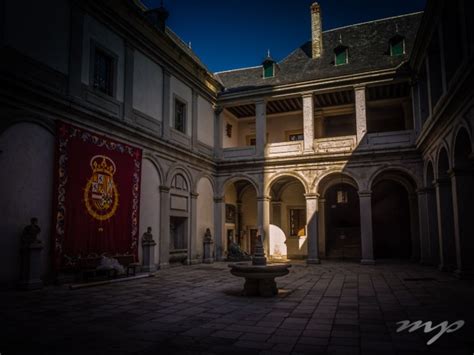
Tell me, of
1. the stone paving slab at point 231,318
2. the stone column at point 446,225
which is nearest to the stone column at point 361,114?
the stone column at point 446,225

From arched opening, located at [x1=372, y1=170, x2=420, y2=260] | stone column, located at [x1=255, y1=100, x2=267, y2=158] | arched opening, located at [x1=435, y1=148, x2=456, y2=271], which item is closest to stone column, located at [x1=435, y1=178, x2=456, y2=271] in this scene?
arched opening, located at [x1=435, y1=148, x2=456, y2=271]

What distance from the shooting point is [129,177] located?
13672mm

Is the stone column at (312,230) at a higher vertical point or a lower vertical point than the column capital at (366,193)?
lower

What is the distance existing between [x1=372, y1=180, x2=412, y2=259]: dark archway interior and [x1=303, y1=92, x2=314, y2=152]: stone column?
641 cm

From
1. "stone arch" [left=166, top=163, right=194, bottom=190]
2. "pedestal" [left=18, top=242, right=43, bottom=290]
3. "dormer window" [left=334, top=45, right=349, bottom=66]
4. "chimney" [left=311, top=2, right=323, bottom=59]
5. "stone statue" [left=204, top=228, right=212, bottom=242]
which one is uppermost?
"chimney" [left=311, top=2, right=323, bottom=59]

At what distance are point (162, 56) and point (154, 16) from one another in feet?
8.07

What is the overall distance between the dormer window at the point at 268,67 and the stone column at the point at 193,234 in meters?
8.56

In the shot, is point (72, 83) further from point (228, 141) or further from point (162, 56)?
point (228, 141)

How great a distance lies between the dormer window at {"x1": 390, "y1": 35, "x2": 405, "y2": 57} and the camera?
19.1m

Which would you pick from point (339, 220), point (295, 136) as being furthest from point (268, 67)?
point (339, 220)

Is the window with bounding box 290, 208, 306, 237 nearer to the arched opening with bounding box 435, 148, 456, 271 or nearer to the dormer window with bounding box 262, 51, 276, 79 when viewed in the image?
→ the dormer window with bounding box 262, 51, 276, 79

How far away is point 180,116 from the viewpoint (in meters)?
17.9

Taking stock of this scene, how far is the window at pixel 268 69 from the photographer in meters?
21.9

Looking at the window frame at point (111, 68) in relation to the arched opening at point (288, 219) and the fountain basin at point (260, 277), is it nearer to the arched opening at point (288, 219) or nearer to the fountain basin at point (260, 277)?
the fountain basin at point (260, 277)
